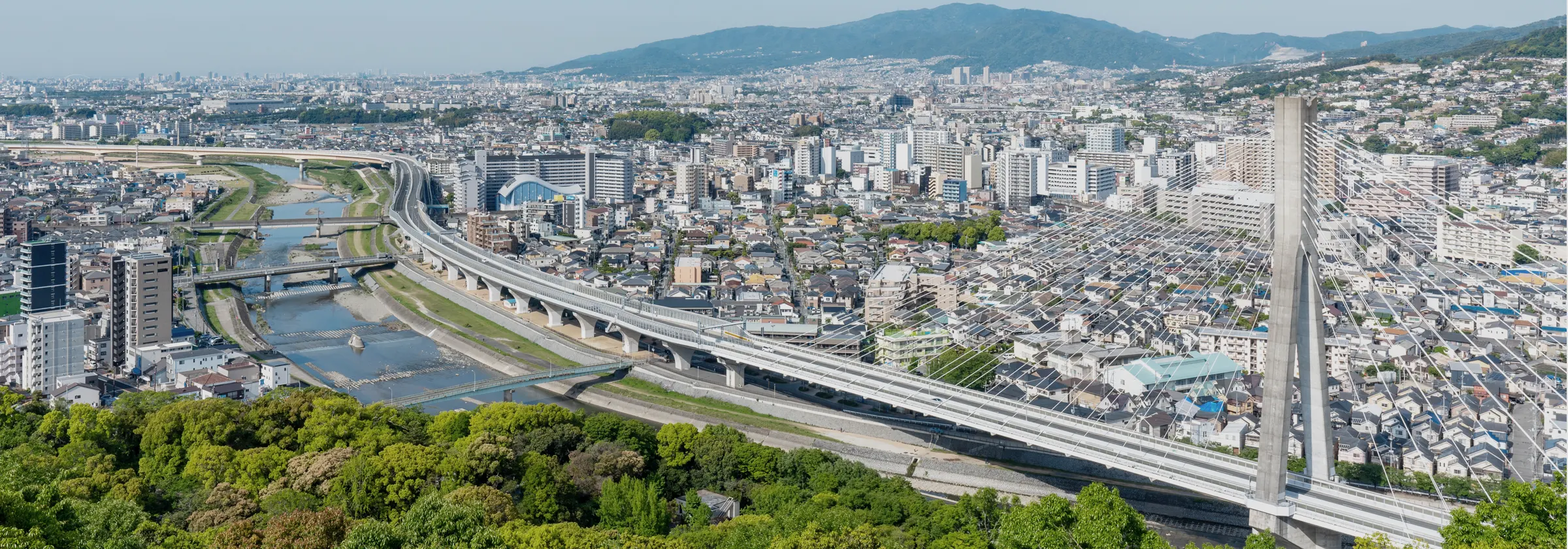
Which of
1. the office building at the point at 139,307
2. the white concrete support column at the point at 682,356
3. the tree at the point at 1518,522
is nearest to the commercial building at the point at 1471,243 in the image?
the white concrete support column at the point at 682,356

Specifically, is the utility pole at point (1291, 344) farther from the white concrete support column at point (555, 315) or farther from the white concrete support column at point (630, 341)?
the white concrete support column at point (555, 315)

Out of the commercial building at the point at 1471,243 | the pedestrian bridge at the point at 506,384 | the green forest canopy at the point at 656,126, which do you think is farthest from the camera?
the green forest canopy at the point at 656,126

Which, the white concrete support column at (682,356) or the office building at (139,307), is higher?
the office building at (139,307)

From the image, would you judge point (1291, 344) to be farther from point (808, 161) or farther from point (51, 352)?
point (808, 161)

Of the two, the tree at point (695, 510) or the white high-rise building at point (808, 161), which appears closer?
the tree at point (695, 510)

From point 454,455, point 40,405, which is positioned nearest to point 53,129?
point 40,405

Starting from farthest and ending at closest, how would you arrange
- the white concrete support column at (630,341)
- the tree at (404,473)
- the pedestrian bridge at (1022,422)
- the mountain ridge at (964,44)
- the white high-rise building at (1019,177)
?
the mountain ridge at (964,44) → the white high-rise building at (1019,177) → the white concrete support column at (630,341) → the tree at (404,473) → the pedestrian bridge at (1022,422)

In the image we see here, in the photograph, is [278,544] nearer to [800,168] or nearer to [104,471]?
[104,471]
